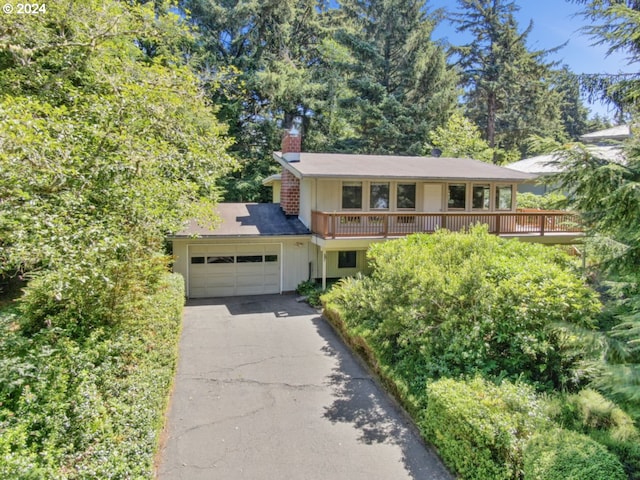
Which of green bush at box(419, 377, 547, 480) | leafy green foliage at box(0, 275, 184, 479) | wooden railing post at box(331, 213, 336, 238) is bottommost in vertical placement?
green bush at box(419, 377, 547, 480)

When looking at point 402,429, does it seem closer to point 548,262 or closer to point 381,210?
point 548,262

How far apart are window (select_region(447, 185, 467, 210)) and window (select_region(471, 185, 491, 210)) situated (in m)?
0.51

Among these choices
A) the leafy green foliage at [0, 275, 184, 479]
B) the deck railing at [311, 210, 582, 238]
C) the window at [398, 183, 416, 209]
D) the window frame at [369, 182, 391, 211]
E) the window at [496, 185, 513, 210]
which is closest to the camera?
the leafy green foliage at [0, 275, 184, 479]

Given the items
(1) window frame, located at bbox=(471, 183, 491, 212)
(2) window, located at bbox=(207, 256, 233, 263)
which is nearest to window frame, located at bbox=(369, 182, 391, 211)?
(1) window frame, located at bbox=(471, 183, 491, 212)

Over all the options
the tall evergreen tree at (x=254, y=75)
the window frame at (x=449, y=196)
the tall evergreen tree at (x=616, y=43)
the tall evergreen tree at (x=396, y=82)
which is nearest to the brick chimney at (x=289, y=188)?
the window frame at (x=449, y=196)

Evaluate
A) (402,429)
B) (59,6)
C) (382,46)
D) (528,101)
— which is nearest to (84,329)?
(402,429)

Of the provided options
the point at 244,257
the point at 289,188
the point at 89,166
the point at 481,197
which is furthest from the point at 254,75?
the point at 89,166

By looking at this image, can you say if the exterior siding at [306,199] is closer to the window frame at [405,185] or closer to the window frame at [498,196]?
the window frame at [405,185]

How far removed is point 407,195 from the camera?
15711 millimetres

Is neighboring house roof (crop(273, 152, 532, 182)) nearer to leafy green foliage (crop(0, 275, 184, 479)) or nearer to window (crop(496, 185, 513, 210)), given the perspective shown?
window (crop(496, 185, 513, 210))

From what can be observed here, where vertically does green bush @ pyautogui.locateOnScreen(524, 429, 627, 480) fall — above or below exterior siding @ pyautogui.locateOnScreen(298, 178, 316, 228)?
below

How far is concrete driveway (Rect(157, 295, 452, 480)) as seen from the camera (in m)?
5.35

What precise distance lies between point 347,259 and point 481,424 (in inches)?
453

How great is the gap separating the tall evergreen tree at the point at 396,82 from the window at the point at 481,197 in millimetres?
10253
